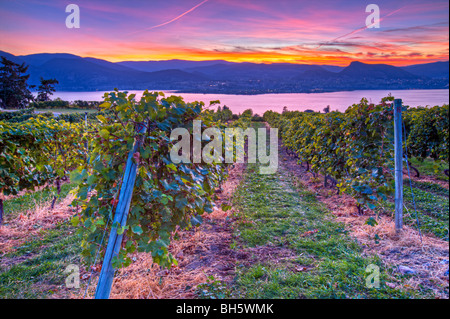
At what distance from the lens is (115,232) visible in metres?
2.29

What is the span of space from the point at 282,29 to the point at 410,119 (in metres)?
8.32

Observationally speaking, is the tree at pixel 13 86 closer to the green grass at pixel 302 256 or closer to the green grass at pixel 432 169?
the green grass at pixel 302 256

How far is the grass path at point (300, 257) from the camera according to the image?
9.25 feet

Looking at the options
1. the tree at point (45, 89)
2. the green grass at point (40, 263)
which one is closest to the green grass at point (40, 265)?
the green grass at point (40, 263)

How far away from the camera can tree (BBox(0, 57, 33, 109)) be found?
4403 centimetres

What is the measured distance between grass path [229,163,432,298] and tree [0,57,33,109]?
5248cm

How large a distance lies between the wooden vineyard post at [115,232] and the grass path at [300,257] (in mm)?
1350

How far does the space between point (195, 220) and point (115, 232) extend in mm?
773

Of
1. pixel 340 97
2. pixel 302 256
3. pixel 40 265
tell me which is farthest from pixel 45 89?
pixel 302 256

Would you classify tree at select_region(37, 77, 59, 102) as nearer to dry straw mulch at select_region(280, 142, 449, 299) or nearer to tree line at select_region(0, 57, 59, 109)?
tree line at select_region(0, 57, 59, 109)

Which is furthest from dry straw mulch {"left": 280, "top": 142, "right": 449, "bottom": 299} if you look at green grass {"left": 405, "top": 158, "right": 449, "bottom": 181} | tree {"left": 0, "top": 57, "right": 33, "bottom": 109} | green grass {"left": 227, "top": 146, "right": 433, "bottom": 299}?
tree {"left": 0, "top": 57, "right": 33, "bottom": 109}

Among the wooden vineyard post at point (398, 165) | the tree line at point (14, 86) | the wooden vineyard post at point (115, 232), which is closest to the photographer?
the wooden vineyard post at point (115, 232)

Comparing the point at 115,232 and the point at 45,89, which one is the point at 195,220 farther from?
the point at 45,89

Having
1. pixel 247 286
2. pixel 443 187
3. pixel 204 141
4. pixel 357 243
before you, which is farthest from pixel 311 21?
pixel 443 187
